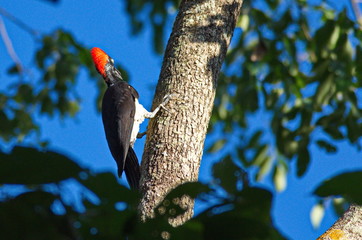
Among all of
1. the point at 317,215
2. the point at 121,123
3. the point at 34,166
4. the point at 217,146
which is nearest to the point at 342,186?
the point at 34,166

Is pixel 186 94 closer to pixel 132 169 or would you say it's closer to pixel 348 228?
pixel 348 228

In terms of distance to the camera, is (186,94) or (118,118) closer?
(186,94)

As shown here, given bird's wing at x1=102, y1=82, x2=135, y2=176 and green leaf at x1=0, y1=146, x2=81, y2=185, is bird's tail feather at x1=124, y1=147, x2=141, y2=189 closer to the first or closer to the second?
bird's wing at x1=102, y1=82, x2=135, y2=176

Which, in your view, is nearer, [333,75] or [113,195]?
[113,195]

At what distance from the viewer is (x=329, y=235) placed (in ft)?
6.48

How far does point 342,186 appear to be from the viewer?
61cm

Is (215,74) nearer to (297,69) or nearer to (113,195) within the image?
(297,69)

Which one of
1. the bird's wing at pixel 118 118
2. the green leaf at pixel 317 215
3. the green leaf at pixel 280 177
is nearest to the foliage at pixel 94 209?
the bird's wing at pixel 118 118

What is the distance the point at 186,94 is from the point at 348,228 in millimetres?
905

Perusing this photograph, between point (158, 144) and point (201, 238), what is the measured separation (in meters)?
1.66

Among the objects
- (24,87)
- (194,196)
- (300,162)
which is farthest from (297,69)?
(194,196)

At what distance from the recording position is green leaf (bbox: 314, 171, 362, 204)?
614mm

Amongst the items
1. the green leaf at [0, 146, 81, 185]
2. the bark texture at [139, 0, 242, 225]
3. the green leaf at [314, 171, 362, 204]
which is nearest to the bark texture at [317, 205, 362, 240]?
the bark texture at [139, 0, 242, 225]

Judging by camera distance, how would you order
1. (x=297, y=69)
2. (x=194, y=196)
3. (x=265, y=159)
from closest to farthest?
(x=194, y=196) → (x=297, y=69) → (x=265, y=159)
